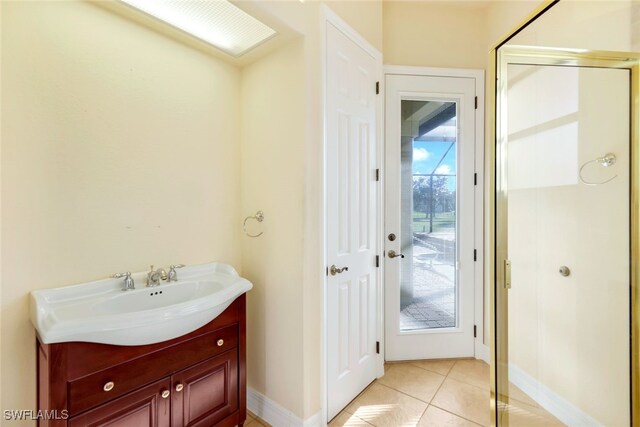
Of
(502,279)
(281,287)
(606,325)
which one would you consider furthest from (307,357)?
(606,325)

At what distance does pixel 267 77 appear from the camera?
5.73 ft

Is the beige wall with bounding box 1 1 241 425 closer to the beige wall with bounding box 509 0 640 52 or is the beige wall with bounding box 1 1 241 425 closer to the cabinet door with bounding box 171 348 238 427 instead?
the cabinet door with bounding box 171 348 238 427

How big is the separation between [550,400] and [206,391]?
6.36 feet

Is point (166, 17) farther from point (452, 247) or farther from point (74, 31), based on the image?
point (452, 247)

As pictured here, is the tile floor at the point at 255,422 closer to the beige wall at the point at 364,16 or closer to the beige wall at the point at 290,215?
the beige wall at the point at 290,215

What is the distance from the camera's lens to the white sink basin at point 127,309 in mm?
996

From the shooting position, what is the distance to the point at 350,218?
1851 mm

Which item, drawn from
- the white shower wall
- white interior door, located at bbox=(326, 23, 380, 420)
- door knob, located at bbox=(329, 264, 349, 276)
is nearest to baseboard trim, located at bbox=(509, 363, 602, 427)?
the white shower wall

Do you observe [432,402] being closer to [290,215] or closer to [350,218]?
[350,218]

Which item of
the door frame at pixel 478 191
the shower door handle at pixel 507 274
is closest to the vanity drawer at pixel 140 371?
the door frame at pixel 478 191

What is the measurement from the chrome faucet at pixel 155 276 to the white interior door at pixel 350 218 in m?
0.93

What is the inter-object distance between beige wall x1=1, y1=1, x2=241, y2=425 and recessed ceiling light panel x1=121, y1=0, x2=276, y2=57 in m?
0.15

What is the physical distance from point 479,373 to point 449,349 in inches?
10.5

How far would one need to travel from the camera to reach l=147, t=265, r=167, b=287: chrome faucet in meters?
1.45
